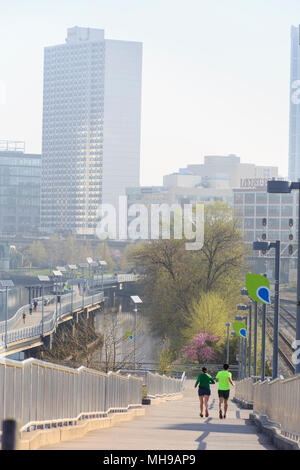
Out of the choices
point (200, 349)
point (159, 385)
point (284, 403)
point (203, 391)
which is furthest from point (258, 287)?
point (200, 349)

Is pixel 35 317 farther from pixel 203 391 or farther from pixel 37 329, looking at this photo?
pixel 203 391

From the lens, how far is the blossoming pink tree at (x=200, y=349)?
58.1 metres

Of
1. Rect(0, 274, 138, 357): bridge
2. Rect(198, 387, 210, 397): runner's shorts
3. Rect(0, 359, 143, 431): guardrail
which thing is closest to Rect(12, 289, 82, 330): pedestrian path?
Rect(0, 274, 138, 357): bridge

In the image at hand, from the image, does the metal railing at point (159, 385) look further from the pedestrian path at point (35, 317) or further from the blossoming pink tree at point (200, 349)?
the pedestrian path at point (35, 317)

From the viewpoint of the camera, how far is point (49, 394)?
36.2 ft

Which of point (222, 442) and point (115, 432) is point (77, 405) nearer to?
point (115, 432)

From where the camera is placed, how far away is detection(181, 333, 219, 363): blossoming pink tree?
190 ft

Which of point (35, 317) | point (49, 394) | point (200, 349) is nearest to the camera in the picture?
point (49, 394)

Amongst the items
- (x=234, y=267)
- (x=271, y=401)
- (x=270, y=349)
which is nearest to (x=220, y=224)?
(x=234, y=267)

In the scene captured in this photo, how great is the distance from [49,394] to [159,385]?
21773 mm

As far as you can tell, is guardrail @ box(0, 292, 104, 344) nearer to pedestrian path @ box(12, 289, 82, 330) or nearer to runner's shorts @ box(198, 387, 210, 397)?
pedestrian path @ box(12, 289, 82, 330)

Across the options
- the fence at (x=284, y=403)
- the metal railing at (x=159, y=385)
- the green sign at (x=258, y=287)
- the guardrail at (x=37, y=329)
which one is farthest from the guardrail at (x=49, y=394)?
the guardrail at (x=37, y=329)
